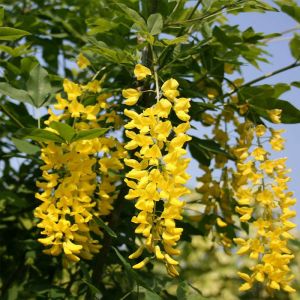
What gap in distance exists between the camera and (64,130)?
1396mm

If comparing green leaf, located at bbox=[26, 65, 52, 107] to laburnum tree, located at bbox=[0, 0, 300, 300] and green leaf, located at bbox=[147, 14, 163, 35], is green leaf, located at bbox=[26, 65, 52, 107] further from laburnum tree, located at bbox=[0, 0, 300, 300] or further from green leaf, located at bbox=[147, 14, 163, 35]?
green leaf, located at bbox=[147, 14, 163, 35]

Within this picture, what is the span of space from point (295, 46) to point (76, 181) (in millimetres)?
900

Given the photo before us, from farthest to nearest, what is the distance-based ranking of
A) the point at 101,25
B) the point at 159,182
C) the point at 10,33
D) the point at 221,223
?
the point at 221,223 → the point at 101,25 → the point at 10,33 → the point at 159,182

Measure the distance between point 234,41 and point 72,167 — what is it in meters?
0.70

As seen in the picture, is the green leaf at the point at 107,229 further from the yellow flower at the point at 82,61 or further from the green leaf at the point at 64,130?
the yellow flower at the point at 82,61

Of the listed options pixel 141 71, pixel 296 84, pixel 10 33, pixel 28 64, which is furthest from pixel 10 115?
pixel 296 84

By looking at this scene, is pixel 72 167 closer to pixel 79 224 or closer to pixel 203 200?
pixel 79 224

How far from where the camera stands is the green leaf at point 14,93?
67.2 inches

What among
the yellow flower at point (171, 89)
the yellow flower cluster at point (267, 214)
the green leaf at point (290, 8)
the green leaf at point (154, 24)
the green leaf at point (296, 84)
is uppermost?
the green leaf at point (290, 8)

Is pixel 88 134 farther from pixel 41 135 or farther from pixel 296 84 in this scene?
pixel 296 84

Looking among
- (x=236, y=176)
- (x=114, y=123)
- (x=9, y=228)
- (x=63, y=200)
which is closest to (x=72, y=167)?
(x=63, y=200)

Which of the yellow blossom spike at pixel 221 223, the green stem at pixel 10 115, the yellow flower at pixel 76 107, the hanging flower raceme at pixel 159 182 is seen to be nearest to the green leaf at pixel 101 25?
the yellow flower at pixel 76 107

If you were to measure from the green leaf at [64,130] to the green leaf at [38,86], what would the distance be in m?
0.37

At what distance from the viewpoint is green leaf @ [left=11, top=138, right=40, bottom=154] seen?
64.9 inches
